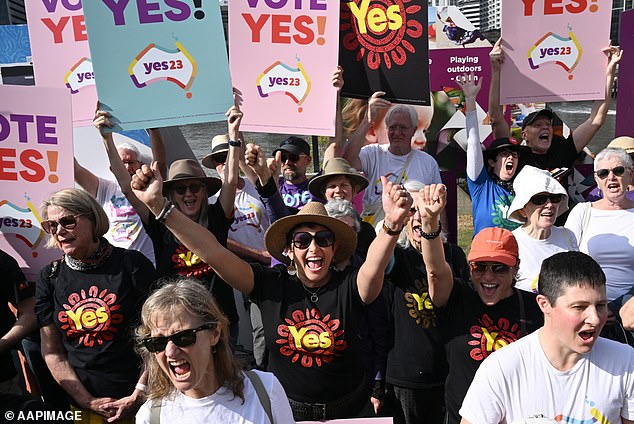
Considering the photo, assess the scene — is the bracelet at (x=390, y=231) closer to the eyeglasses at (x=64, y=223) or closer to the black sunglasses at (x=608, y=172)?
the eyeglasses at (x=64, y=223)

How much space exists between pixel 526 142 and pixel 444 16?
481cm

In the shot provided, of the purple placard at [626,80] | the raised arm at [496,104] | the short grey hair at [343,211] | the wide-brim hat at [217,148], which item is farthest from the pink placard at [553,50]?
the wide-brim hat at [217,148]

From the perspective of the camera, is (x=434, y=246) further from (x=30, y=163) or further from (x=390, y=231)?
(x=30, y=163)

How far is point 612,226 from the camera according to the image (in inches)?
158

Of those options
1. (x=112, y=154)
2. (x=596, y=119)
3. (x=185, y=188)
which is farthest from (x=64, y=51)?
(x=596, y=119)

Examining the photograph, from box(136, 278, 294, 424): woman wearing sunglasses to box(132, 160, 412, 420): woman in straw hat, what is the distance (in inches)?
23.2

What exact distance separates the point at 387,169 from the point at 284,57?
114 centimetres

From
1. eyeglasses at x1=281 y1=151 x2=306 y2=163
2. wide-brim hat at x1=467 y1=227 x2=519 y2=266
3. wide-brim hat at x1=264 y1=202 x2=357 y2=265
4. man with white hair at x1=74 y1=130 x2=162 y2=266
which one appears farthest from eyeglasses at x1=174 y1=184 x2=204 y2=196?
wide-brim hat at x1=467 y1=227 x2=519 y2=266

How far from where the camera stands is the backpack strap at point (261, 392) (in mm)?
2361

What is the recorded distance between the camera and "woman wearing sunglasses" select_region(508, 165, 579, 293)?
3.68m

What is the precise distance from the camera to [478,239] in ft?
10.2

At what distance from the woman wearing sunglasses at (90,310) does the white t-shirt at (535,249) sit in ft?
6.58

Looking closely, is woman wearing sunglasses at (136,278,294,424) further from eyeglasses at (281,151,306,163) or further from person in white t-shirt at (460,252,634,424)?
eyeglasses at (281,151,306,163)

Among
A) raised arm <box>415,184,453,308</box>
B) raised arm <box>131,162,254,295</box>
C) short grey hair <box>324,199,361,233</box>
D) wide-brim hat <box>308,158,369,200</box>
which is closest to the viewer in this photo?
raised arm <box>415,184,453,308</box>
